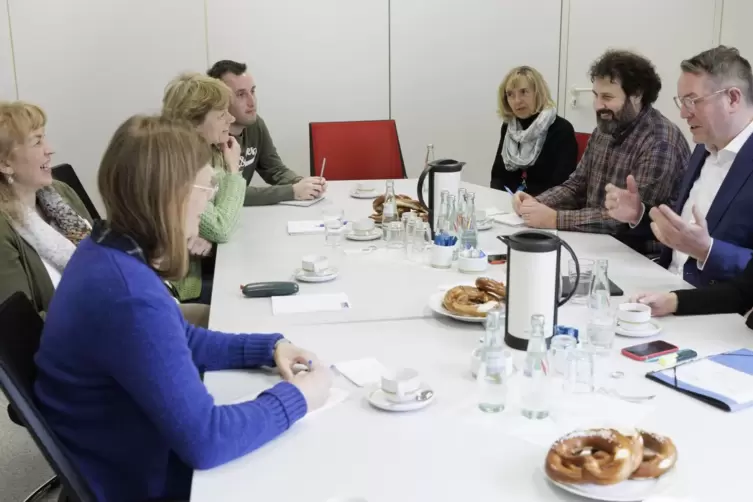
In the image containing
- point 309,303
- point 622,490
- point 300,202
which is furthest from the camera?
point 300,202

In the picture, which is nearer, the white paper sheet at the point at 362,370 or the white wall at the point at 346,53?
the white paper sheet at the point at 362,370

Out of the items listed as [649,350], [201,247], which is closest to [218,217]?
[201,247]

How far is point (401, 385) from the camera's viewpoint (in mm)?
1392

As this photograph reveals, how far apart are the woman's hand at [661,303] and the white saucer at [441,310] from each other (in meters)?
0.41

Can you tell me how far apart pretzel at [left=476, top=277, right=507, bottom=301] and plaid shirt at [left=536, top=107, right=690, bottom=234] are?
3.22 feet

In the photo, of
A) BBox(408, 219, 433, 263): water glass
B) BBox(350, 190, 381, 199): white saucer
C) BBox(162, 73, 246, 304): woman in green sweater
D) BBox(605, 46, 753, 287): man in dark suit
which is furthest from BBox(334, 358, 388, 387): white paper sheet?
BBox(350, 190, 381, 199): white saucer

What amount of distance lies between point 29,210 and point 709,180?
225 cm

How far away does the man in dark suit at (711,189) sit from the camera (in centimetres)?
215

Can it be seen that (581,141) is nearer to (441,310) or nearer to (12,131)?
(441,310)

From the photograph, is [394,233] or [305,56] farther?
[305,56]

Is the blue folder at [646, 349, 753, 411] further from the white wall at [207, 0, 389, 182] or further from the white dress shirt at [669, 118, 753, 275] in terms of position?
the white wall at [207, 0, 389, 182]

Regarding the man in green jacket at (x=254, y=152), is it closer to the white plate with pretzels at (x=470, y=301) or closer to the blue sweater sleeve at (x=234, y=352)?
the white plate with pretzels at (x=470, y=301)

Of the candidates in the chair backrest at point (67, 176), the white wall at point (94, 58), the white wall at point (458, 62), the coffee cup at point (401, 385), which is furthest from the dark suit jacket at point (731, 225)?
the white wall at point (94, 58)

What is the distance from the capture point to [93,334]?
50.2 inches
